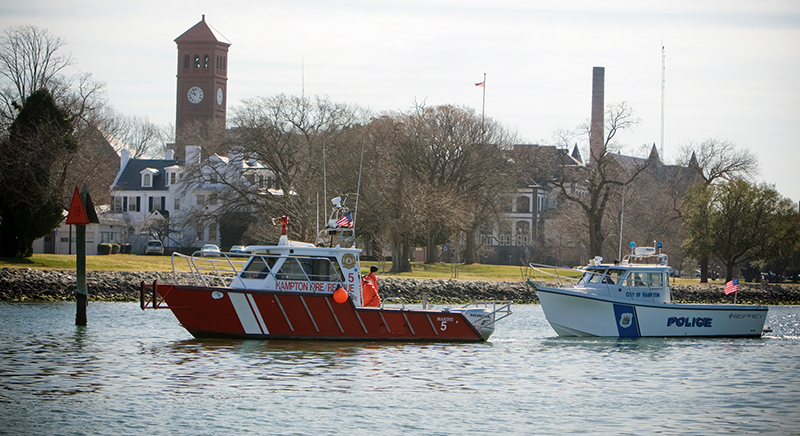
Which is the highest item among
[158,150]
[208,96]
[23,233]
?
[208,96]

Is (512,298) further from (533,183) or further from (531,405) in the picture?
(533,183)

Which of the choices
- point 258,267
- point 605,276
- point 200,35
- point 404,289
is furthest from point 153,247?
point 200,35

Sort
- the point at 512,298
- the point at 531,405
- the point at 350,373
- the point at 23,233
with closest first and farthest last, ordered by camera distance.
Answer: the point at 531,405
the point at 350,373
the point at 23,233
the point at 512,298

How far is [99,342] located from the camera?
74.2 ft

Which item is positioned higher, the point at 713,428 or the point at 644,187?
the point at 644,187

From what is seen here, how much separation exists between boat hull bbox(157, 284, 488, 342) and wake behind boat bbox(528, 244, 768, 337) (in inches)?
225

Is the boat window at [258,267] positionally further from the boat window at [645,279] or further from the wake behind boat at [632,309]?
the boat window at [645,279]

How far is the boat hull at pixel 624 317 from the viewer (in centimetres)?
2622

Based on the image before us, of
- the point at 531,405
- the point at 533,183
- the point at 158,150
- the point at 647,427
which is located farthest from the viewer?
the point at 158,150

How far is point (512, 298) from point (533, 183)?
157ft

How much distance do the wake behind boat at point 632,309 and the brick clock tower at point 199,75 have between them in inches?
3468

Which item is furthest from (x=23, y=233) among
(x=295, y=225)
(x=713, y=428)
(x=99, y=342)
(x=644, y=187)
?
(x=644, y=187)

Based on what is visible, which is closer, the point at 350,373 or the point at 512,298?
the point at 350,373

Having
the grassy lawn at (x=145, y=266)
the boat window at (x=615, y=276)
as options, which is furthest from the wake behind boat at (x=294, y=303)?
the grassy lawn at (x=145, y=266)
